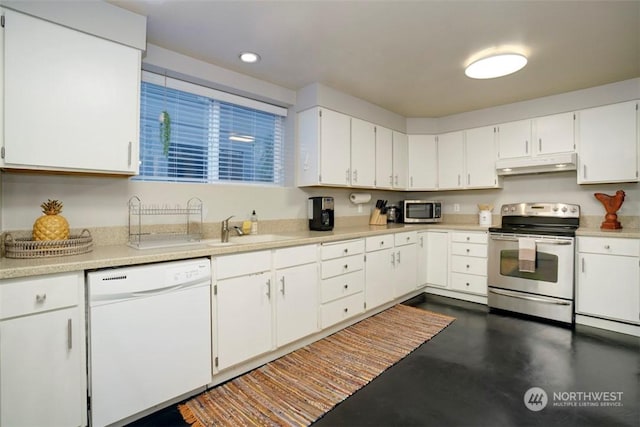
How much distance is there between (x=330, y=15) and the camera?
1985 millimetres

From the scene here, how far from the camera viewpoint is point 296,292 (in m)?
2.45

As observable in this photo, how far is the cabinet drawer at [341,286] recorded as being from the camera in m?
2.70

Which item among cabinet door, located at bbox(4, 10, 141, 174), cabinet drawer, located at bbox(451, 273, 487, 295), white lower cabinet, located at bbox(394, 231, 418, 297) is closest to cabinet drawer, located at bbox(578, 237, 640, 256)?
cabinet drawer, located at bbox(451, 273, 487, 295)

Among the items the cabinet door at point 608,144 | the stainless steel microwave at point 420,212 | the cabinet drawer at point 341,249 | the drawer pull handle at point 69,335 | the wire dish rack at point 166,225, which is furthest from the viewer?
the stainless steel microwave at point 420,212

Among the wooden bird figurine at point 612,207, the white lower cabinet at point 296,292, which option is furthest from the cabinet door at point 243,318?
the wooden bird figurine at point 612,207

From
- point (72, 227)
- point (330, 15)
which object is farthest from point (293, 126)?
point (72, 227)

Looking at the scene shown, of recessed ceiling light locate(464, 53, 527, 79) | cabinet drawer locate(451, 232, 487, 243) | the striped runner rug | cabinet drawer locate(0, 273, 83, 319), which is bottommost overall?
the striped runner rug

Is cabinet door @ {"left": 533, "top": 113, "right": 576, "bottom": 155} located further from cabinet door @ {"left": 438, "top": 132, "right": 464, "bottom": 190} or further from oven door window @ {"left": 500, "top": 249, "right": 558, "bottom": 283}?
oven door window @ {"left": 500, "top": 249, "right": 558, "bottom": 283}

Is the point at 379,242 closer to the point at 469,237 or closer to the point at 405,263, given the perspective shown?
the point at 405,263

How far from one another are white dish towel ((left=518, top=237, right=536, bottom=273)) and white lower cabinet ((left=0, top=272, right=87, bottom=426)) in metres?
3.76

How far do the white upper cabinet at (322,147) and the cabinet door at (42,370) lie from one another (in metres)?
2.21

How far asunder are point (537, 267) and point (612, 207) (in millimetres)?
999

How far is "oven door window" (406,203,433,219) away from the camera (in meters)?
4.20

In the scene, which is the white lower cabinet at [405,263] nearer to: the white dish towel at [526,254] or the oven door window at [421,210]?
the oven door window at [421,210]
